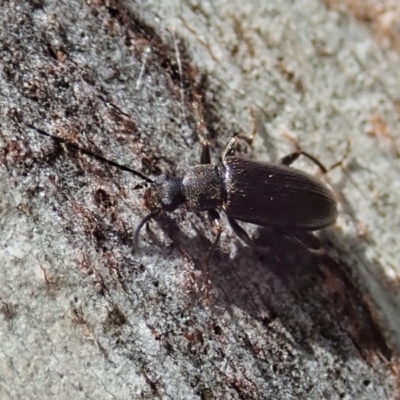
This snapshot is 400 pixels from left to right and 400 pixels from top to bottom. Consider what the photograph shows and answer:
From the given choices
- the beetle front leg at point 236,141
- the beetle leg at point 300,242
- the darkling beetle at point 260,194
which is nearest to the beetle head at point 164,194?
the darkling beetle at point 260,194

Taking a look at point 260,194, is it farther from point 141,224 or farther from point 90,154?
point 90,154

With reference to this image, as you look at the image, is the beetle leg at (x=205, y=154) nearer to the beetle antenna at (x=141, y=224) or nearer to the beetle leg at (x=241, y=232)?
the beetle leg at (x=241, y=232)

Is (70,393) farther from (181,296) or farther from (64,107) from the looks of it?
(64,107)

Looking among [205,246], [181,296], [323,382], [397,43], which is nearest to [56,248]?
[181,296]

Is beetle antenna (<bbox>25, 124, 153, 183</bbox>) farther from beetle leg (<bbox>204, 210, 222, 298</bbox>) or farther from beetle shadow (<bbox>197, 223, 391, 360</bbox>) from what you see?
beetle shadow (<bbox>197, 223, 391, 360</bbox>)

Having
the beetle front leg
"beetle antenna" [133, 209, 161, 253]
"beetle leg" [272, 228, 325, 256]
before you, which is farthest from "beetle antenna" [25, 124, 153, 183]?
"beetle leg" [272, 228, 325, 256]

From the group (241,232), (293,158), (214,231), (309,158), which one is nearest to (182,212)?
(214,231)
